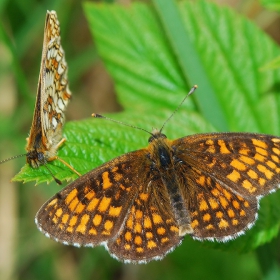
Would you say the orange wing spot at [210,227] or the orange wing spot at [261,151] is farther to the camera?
the orange wing spot at [261,151]

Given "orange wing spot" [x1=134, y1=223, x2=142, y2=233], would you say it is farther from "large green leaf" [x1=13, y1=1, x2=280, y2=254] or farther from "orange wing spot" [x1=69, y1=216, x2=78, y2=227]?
"large green leaf" [x1=13, y1=1, x2=280, y2=254]

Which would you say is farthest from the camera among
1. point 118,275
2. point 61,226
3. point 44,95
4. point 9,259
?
point 118,275

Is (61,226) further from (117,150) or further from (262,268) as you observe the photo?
(262,268)

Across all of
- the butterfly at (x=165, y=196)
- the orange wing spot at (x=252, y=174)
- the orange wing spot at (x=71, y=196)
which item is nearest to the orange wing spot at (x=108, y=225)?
the butterfly at (x=165, y=196)

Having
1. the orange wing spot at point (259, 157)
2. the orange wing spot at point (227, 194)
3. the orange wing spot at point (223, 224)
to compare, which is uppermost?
the orange wing spot at point (259, 157)

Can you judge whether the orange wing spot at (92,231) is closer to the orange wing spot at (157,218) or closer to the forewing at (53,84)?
the orange wing spot at (157,218)

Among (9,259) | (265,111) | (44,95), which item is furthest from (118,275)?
(44,95)

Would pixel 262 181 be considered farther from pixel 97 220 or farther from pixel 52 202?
pixel 52 202
